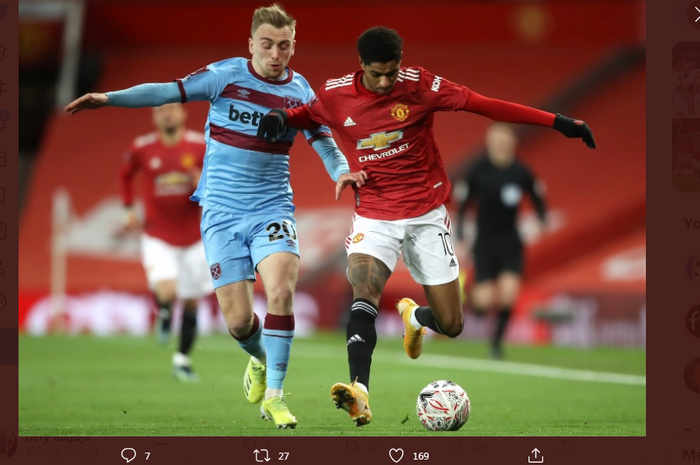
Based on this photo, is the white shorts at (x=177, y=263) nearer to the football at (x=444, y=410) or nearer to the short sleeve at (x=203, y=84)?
the short sleeve at (x=203, y=84)

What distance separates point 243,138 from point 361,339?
153 centimetres

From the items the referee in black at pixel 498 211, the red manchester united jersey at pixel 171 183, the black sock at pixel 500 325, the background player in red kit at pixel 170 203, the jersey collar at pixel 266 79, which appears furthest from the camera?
the referee in black at pixel 498 211

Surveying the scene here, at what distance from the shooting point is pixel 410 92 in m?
6.97

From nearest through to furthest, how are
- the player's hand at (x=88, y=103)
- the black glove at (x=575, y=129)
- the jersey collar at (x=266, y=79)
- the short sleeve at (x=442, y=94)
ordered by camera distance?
1. the player's hand at (x=88, y=103)
2. the black glove at (x=575, y=129)
3. the short sleeve at (x=442, y=94)
4. the jersey collar at (x=266, y=79)

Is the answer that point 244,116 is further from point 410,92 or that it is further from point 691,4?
point 691,4

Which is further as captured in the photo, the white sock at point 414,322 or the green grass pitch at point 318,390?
the white sock at point 414,322

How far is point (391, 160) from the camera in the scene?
7172 mm

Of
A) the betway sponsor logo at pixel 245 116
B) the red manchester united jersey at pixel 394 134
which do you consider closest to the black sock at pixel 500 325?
the red manchester united jersey at pixel 394 134

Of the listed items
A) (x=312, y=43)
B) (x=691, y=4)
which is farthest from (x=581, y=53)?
(x=691, y=4)

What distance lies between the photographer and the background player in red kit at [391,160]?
6.71 m

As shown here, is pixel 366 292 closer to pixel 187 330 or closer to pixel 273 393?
pixel 273 393

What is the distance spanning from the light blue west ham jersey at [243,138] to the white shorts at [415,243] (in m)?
0.60
